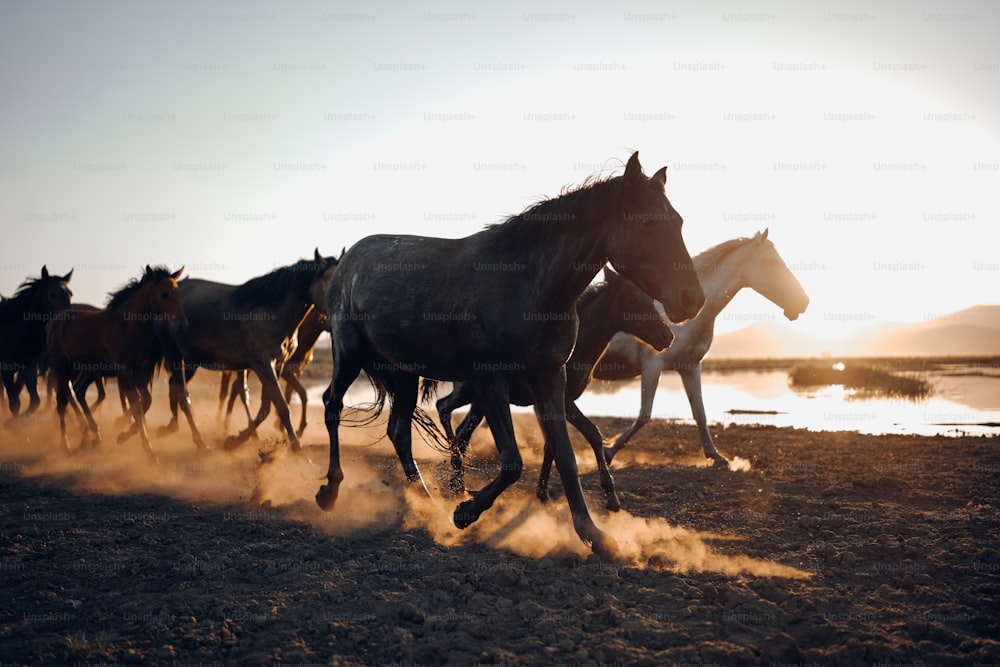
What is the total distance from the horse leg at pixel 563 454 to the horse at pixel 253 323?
6.71 m

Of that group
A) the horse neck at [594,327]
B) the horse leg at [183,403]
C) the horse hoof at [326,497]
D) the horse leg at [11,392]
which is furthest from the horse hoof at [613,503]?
the horse leg at [11,392]

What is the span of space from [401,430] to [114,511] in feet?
9.54

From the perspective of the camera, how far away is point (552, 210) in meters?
5.41

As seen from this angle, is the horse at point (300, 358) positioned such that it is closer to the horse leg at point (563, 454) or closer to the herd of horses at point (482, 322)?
the herd of horses at point (482, 322)

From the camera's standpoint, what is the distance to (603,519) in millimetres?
6488

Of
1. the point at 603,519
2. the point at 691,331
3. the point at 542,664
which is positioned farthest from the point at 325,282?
the point at 542,664

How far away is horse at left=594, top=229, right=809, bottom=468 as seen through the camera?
1008 centimetres

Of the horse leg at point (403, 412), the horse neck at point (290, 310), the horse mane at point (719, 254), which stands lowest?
the horse leg at point (403, 412)

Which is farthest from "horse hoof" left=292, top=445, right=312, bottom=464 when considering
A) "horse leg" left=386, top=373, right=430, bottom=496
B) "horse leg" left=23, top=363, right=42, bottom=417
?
"horse leg" left=23, top=363, right=42, bottom=417

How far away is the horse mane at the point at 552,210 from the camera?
519 cm

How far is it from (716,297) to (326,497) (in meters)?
6.35

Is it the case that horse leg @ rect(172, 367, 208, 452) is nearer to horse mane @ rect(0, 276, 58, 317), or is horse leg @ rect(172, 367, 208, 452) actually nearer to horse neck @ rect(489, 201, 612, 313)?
horse mane @ rect(0, 276, 58, 317)

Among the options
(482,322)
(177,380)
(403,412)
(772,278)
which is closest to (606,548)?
(482,322)

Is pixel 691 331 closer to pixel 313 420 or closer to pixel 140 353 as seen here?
pixel 140 353
